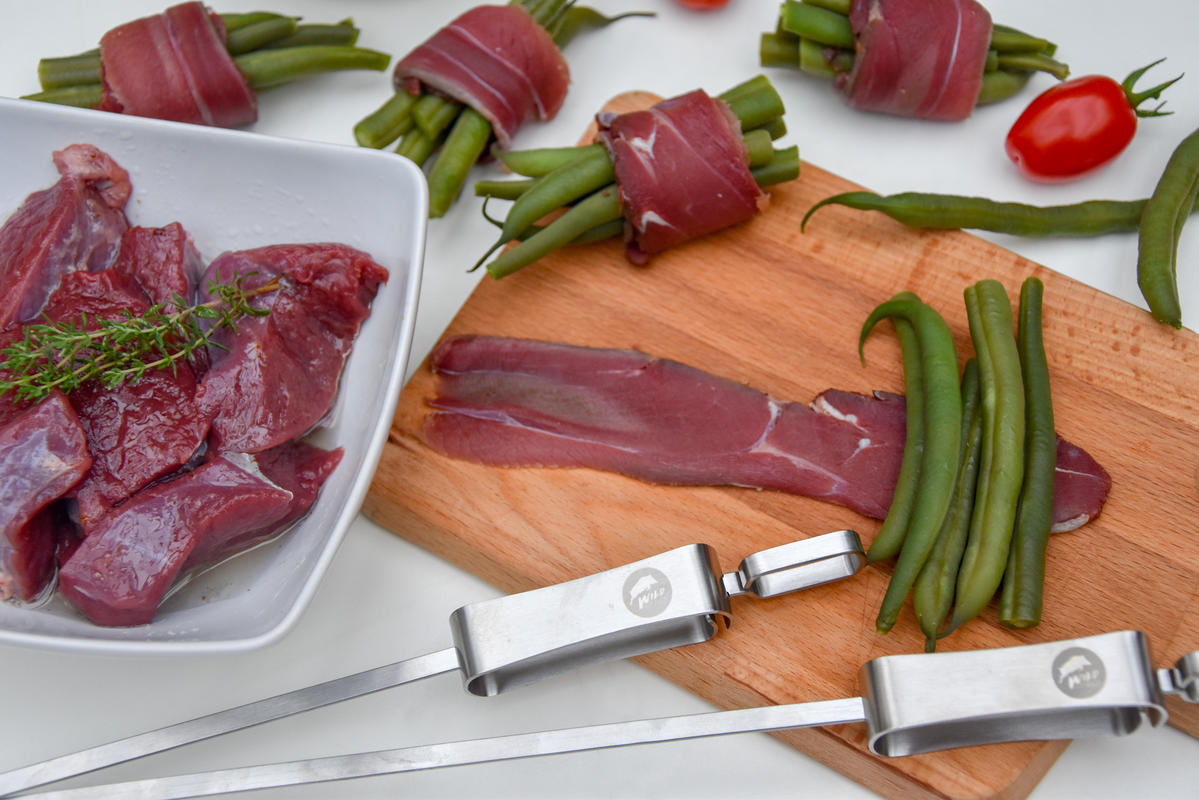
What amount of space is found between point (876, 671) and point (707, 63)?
7.82 ft

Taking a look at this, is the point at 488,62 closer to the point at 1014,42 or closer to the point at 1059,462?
the point at 1014,42

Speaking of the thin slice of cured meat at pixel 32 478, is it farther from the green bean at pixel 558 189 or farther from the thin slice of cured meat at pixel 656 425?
the green bean at pixel 558 189

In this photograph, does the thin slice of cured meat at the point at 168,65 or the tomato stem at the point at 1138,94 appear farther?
the thin slice of cured meat at the point at 168,65

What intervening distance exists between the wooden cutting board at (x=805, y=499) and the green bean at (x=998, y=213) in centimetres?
7

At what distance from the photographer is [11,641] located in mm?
2146

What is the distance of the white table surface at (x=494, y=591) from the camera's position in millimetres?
2533

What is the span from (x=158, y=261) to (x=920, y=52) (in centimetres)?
242

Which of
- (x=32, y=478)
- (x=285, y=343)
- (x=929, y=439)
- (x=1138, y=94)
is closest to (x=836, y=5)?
(x=1138, y=94)

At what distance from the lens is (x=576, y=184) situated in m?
2.96

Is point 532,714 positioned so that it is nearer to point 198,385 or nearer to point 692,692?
point 692,692

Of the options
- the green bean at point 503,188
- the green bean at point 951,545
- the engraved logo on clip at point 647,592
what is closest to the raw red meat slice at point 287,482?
the engraved logo on clip at point 647,592

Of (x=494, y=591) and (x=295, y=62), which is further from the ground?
(x=295, y=62)

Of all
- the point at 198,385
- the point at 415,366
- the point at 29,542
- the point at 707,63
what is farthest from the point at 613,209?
the point at 29,542

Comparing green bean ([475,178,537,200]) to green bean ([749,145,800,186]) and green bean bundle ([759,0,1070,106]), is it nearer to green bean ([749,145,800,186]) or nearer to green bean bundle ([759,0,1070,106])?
green bean ([749,145,800,186])
